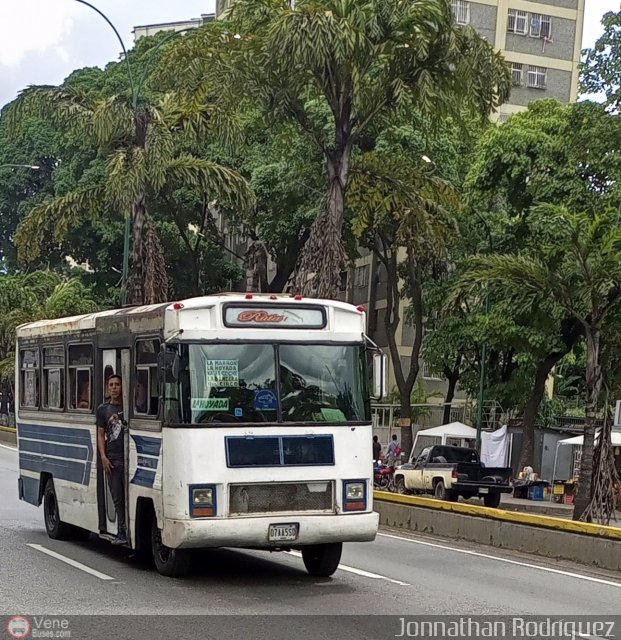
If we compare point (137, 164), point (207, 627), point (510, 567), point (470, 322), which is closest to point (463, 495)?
point (470, 322)

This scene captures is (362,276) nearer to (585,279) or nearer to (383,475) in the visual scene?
(383,475)

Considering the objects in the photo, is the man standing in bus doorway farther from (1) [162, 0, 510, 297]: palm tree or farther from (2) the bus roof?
(1) [162, 0, 510, 297]: palm tree

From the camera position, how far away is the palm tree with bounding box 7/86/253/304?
84.6 ft

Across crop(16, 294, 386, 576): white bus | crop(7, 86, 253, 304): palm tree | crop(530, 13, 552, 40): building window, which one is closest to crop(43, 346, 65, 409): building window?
crop(16, 294, 386, 576): white bus

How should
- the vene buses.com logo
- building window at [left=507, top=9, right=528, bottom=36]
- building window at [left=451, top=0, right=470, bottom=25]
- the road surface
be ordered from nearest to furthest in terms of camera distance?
the vene buses.com logo < the road surface < building window at [left=451, top=0, right=470, bottom=25] < building window at [left=507, top=9, right=528, bottom=36]

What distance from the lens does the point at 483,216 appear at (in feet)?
130

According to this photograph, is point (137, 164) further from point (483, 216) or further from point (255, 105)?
point (483, 216)

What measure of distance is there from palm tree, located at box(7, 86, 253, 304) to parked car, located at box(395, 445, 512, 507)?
10157 millimetres

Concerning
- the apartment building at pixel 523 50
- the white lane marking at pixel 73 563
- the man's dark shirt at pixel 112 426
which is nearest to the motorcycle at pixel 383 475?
the apartment building at pixel 523 50

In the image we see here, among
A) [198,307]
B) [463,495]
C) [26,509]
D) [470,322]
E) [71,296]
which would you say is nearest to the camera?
[198,307]

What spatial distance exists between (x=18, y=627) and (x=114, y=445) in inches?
166

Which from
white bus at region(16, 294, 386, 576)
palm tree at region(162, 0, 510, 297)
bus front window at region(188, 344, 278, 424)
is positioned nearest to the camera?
white bus at region(16, 294, 386, 576)

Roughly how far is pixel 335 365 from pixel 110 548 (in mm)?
4538

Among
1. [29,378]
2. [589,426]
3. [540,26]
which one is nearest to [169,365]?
[29,378]
